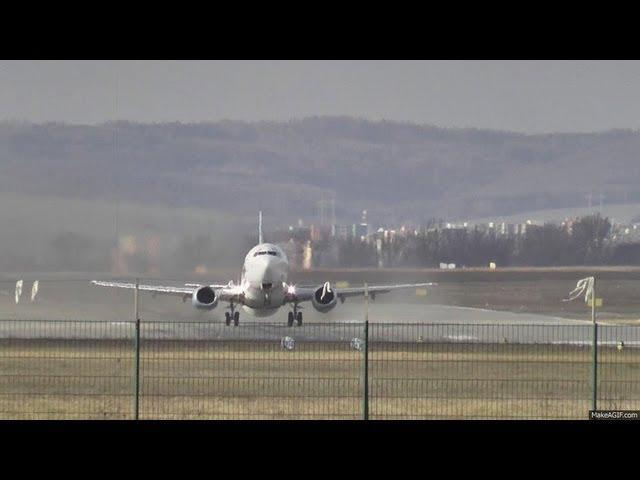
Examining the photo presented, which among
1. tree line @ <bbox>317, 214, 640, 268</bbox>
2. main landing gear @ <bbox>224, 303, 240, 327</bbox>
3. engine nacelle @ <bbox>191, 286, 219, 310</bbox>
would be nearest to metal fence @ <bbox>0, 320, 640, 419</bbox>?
main landing gear @ <bbox>224, 303, 240, 327</bbox>

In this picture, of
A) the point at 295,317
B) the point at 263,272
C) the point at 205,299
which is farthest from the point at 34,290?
the point at 295,317

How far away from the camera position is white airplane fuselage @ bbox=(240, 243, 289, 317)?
55594 mm

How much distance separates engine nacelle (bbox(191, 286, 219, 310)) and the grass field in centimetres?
1862

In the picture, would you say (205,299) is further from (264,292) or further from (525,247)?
(525,247)

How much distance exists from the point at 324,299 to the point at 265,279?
3155mm

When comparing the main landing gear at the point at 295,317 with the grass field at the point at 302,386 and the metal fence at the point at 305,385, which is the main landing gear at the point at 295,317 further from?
the grass field at the point at 302,386

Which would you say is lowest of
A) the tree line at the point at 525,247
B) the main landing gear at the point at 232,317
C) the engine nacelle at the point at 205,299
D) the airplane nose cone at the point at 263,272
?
the main landing gear at the point at 232,317

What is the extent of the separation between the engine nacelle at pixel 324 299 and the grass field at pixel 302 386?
19020 mm

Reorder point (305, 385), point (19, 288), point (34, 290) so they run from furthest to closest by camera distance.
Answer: point (34, 290) < point (19, 288) < point (305, 385)

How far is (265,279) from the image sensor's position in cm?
5547

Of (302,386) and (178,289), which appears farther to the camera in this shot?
(178,289)

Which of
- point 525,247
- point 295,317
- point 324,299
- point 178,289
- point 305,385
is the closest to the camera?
point 305,385

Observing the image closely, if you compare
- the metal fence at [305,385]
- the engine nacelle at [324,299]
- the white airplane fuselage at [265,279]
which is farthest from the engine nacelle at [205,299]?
the metal fence at [305,385]

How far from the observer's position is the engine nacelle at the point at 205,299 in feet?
185
